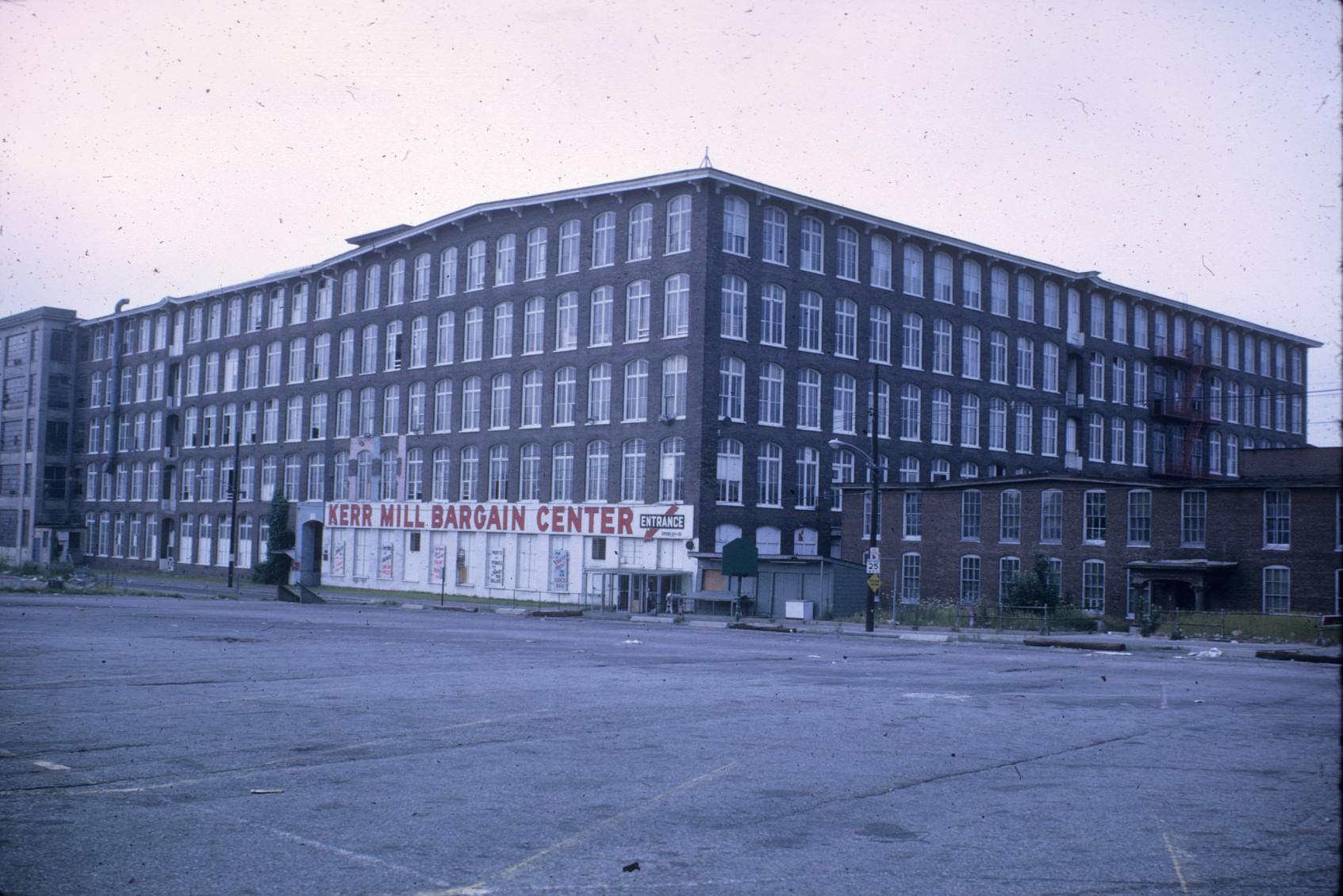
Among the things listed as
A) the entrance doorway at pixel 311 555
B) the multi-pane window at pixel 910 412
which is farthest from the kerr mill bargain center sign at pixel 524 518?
the multi-pane window at pixel 910 412

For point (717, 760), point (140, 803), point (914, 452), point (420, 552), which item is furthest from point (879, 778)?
point (420, 552)

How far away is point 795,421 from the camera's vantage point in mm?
Result: 57219

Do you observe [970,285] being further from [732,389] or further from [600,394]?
[600,394]

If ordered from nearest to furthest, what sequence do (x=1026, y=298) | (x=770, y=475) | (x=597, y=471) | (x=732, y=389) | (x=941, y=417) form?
(x=732, y=389)
(x=770, y=475)
(x=597, y=471)
(x=941, y=417)
(x=1026, y=298)

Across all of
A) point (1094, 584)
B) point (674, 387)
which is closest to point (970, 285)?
point (674, 387)

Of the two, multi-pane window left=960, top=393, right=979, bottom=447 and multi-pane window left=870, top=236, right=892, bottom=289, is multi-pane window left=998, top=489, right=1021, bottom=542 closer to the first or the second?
multi-pane window left=870, top=236, right=892, bottom=289

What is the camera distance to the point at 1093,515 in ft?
155

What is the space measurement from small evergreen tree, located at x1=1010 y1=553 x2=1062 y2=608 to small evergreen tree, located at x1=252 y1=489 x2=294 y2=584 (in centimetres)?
4667

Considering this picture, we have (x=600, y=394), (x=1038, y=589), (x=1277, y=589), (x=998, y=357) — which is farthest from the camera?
(x=998, y=357)

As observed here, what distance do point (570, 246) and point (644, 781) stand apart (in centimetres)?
5205

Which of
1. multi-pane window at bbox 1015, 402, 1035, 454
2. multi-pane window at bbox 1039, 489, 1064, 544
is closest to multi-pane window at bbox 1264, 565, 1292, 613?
multi-pane window at bbox 1039, 489, 1064, 544

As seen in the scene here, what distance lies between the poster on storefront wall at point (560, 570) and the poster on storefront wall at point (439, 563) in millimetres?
8090

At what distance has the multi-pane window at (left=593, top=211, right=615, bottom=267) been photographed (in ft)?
191

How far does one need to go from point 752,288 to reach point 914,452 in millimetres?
13683
